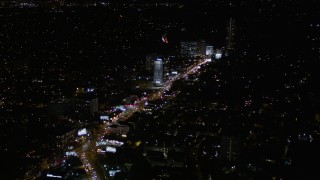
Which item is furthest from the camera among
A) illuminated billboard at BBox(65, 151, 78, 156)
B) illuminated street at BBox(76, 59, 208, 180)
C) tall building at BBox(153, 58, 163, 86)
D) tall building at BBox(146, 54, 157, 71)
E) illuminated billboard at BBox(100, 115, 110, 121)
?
tall building at BBox(146, 54, 157, 71)

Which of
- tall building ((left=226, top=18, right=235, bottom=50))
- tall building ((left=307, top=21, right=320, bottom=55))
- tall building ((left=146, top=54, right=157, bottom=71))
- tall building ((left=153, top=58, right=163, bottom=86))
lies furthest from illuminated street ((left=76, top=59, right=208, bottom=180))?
tall building ((left=226, top=18, right=235, bottom=50))

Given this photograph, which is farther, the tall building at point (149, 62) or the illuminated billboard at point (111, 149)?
the tall building at point (149, 62)

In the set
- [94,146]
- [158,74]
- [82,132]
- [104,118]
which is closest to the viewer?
[94,146]

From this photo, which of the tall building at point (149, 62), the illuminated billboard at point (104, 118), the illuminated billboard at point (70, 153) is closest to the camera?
the illuminated billboard at point (70, 153)

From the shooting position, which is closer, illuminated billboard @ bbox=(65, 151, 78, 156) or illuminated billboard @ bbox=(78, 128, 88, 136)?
illuminated billboard @ bbox=(65, 151, 78, 156)

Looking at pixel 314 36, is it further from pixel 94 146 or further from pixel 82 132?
pixel 94 146

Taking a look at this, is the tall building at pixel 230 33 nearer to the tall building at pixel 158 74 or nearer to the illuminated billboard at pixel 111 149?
the tall building at pixel 158 74

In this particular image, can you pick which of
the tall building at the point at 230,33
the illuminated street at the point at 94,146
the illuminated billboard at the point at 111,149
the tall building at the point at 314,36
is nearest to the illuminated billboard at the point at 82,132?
the illuminated street at the point at 94,146

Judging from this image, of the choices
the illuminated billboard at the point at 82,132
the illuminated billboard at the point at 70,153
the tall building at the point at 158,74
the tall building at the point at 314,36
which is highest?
the tall building at the point at 314,36

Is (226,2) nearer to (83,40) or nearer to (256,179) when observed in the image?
(83,40)

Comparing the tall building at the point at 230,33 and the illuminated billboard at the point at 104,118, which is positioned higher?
the tall building at the point at 230,33

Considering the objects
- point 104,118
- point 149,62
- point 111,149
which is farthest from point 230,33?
point 111,149

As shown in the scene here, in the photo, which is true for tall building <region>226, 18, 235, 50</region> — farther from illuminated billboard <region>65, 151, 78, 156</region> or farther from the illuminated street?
illuminated billboard <region>65, 151, 78, 156</region>
